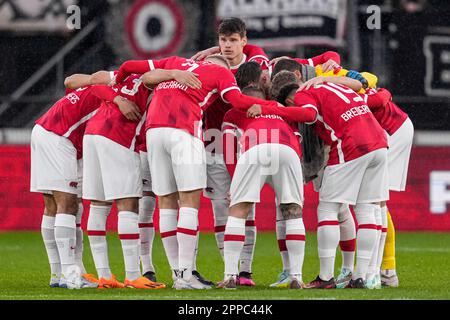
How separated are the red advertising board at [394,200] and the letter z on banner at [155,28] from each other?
2.48 meters

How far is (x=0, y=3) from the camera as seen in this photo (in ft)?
58.0

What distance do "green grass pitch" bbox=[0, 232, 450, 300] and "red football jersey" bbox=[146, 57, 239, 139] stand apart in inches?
51.1

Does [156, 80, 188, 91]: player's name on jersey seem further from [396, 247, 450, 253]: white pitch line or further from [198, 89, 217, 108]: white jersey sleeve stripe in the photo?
[396, 247, 450, 253]: white pitch line

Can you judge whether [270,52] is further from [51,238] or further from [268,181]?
[268,181]

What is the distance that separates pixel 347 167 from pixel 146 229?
1.96 m

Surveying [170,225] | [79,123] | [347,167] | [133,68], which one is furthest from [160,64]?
[347,167]

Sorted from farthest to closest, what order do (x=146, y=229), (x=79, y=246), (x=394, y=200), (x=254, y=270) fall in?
(x=394, y=200) < (x=254, y=270) < (x=79, y=246) < (x=146, y=229)

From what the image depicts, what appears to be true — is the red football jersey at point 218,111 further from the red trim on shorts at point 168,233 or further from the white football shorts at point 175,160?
the red trim on shorts at point 168,233

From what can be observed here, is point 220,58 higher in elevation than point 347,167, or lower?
higher

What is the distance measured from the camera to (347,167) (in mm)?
8812

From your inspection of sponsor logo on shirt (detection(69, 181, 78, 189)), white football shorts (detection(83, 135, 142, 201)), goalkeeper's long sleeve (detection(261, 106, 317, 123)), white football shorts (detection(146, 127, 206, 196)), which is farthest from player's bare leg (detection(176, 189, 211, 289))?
sponsor logo on shirt (detection(69, 181, 78, 189))

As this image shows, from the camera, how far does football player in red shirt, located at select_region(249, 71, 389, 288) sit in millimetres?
8797

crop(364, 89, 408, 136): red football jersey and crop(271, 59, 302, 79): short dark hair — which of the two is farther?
crop(364, 89, 408, 136): red football jersey
